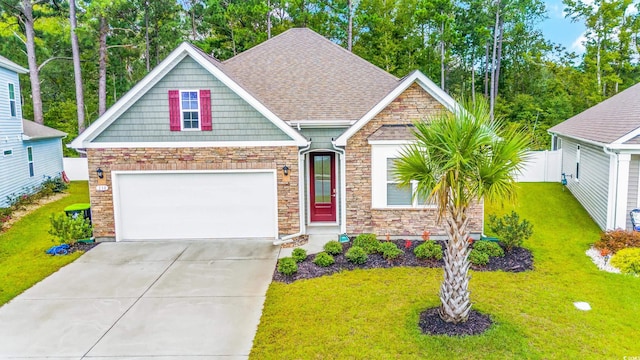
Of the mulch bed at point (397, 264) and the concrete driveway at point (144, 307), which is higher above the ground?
the mulch bed at point (397, 264)

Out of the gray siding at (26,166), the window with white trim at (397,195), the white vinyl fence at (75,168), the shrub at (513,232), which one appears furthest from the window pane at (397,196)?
the white vinyl fence at (75,168)

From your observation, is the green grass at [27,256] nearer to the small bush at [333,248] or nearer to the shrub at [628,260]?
the small bush at [333,248]

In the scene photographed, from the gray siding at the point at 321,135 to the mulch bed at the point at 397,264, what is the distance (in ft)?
12.9

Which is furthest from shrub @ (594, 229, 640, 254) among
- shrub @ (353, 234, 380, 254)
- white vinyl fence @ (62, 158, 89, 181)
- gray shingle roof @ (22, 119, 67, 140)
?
white vinyl fence @ (62, 158, 89, 181)

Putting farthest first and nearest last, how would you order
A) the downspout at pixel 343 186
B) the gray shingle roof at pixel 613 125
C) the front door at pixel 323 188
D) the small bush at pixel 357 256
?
1. the front door at pixel 323 188
2. the downspout at pixel 343 186
3. the gray shingle roof at pixel 613 125
4. the small bush at pixel 357 256

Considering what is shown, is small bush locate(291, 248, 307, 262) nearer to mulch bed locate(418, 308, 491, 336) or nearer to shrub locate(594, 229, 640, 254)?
mulch bed locate(418, 308, 491, 336)

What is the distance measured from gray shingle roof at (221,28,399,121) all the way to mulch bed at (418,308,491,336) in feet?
25.5

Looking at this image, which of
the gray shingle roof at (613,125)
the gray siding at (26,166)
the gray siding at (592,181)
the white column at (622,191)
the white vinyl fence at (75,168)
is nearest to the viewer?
the white column at (622,191)

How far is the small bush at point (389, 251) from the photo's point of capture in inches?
418

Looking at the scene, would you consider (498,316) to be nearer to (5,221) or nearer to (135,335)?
(135,335)

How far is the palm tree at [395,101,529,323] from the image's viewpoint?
6.36m

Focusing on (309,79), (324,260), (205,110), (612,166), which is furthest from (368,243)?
(612,166)

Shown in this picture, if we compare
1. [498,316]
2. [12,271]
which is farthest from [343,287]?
[12,271]

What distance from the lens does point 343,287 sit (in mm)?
8984
